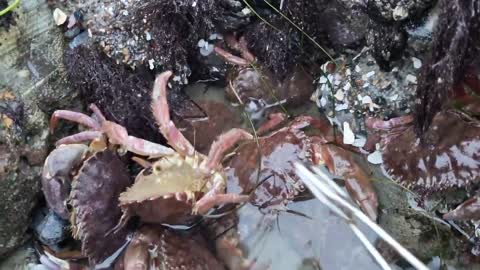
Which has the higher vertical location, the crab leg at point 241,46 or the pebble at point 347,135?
the crab leg at point 241,46

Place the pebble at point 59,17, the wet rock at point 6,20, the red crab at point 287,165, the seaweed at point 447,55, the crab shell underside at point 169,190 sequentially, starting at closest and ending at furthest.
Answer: the seaweed at point 447,55, the crab shell underside at point 169,190, the red crab at point 287,165, the wet rock at point 6,20, the pebble at point 59,17

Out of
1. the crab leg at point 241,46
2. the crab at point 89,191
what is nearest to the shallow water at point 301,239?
the crab at point 89,191

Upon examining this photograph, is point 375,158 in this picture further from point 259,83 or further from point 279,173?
point 259,83

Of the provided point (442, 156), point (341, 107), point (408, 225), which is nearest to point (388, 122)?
point (341, 107)

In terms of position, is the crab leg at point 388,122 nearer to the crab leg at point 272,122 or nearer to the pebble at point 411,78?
the pebble at point 411,78

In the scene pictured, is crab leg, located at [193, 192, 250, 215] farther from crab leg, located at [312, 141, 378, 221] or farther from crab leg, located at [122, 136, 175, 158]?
crab leg, located at [312, 141, 378, 221]

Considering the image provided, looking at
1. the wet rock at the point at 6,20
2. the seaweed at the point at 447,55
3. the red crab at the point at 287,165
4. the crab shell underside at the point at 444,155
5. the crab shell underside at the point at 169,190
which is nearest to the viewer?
the seaweed at the point at 447,55

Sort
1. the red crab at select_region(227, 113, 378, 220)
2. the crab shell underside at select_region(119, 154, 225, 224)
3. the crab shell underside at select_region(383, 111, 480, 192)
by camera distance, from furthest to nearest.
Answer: the red crab at select_region(227, 113, 378, 220), the crab shell underside at select_region(119, 154, 225, 224), the crab shell underside at select_region(383, 111, 480, 192)

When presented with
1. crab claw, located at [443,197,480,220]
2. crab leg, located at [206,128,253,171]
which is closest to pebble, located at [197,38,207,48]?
crab leg, located at [206,128,253,171]

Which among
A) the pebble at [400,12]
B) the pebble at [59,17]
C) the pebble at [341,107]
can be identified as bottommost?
the pebble at [341,107]
